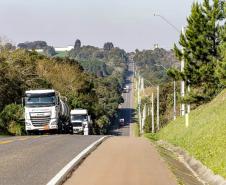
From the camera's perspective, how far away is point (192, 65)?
185 ft

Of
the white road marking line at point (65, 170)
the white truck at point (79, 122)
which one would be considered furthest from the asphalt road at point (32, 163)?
the white truck at point (79, 122)

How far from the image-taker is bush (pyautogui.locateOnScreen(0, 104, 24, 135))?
177 feet

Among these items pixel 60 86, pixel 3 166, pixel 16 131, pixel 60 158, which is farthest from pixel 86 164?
pixel 60 86

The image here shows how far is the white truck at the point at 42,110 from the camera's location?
134 ft

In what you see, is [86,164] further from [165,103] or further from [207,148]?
[165,103]

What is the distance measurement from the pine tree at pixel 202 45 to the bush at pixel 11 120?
15.8 m

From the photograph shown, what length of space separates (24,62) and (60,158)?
2419 inches

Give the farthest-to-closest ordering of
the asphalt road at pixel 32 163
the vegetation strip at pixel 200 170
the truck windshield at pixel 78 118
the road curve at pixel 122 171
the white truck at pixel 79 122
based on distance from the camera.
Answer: the truck windshield at pixel 78 118 < the white truck at pixel 79 122 < the vegetation strip at pixel 200 170 < the road curve at pixel 122 171 < the asphalt road at pixel 32 163

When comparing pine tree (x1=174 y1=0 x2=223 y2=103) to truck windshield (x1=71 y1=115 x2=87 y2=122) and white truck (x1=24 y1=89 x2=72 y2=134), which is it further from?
white truck (x1=24 y1=89 x2=72 y2=134)

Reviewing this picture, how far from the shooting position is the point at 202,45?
55844 millimetres

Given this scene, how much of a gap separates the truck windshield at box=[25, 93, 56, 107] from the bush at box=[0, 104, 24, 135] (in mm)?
12920

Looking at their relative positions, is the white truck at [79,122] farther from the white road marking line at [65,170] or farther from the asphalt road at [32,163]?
the white road marking line at [65,170]

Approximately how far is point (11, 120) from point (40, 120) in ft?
45.5

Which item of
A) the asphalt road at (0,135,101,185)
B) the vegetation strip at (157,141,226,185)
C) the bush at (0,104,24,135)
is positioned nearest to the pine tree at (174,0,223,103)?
the bush at (0,104,24,135)
